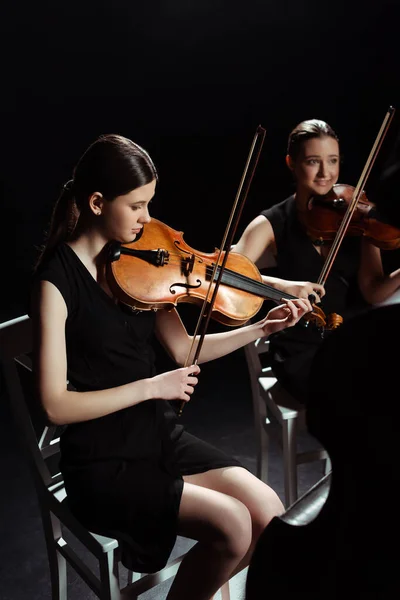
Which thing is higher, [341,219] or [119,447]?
[341,219]

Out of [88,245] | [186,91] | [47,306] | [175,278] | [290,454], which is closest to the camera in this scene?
[47,306]

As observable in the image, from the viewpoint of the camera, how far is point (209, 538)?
1.25 meters

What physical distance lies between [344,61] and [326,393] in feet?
10.2

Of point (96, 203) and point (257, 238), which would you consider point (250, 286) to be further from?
point (96, 203)

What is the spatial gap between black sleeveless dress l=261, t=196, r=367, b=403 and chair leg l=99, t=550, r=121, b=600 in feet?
2.16

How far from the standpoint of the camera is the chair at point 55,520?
131cm

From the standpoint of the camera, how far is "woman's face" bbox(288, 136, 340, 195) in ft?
5.54

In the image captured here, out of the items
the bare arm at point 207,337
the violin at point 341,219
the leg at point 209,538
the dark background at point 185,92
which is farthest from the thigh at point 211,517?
the dark background at point 185,92

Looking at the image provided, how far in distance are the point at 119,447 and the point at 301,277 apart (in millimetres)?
721

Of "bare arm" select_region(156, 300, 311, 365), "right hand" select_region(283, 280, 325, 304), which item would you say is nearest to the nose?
"right hand" select_region(283, 280, 325, 304)

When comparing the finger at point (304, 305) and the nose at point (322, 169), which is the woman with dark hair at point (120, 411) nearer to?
the finger at point (304, 305)

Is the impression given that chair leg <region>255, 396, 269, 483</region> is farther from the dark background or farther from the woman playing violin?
the dark background

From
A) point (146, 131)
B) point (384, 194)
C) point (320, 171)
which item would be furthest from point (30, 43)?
point (384, 194)

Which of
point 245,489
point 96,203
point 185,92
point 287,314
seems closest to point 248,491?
point 245,489
